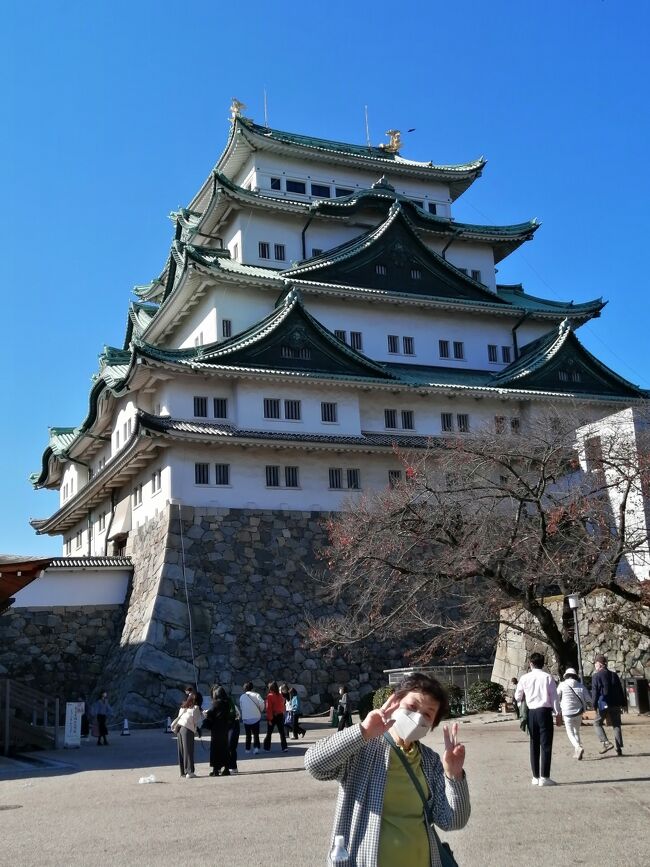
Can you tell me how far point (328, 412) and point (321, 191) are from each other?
1305cm

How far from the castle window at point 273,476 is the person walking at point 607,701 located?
18.1 m

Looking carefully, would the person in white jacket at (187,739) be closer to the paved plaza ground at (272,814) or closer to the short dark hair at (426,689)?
the paved plaza ground at (272,814)

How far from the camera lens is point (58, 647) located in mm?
30938

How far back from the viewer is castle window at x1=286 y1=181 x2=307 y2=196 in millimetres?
40688

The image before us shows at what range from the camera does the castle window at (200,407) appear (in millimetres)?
31844

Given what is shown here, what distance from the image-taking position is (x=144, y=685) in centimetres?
Result: 2702

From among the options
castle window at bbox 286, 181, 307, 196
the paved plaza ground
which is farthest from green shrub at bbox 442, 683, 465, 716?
castle window at bbox 286, 181, 307, 196

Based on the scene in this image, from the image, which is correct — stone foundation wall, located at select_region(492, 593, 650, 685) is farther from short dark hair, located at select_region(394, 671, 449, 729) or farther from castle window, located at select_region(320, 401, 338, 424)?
short dark hair, located at select_region(394, 671, 449, 729)

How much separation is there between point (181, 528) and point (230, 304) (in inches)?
393

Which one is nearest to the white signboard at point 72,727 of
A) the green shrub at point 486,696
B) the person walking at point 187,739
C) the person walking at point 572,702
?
the person walking at point 187,739

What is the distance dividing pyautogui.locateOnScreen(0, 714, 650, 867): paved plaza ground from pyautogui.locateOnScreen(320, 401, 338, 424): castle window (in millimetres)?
17682

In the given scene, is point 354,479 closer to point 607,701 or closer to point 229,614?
point 229,614

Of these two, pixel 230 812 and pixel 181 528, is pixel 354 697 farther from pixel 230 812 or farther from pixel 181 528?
pixel 230 812

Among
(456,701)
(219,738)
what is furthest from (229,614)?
(219,738)
